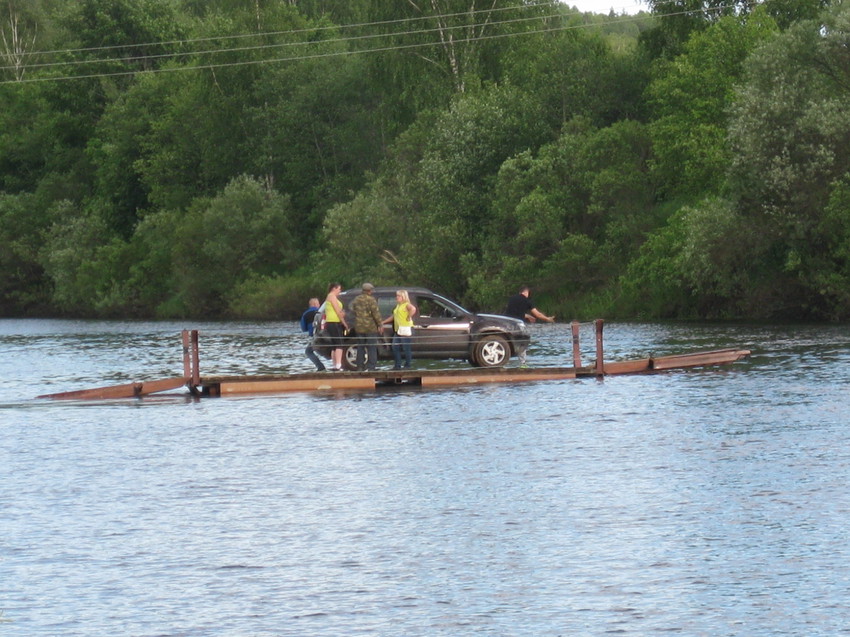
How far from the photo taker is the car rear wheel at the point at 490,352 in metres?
32.0

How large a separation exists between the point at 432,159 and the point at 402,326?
37.4 meters

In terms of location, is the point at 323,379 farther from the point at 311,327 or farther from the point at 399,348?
the point at 311,327

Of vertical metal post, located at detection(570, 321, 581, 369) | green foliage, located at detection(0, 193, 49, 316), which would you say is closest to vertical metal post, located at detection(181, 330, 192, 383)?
vertical metal post, located at detection(570, 321, 581, 369)

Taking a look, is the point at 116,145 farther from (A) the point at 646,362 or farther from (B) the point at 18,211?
(A) the point at 646,362

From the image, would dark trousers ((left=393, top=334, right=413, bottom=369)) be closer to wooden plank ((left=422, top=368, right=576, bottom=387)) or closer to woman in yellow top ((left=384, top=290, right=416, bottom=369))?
woman in yellow top ((left=384, top=290, right=416, bottom=369))

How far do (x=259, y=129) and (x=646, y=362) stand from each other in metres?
63.3

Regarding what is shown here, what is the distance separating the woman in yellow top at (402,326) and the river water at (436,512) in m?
1.51

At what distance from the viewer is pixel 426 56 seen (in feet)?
241

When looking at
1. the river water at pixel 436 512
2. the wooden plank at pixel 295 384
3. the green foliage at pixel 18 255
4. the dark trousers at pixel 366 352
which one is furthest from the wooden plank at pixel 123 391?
the green foliage at pixel 18 255

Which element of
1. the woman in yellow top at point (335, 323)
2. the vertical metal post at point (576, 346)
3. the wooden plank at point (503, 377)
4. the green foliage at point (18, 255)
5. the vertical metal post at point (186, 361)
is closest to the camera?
the vertical metal post at point (186, 361)

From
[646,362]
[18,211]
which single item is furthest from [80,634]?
[18,211]

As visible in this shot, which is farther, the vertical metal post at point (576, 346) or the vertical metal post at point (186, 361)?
the vertical metal post at point (576, 346)

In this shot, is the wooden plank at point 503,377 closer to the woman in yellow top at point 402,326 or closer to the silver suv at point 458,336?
the woman in yellow top at point 402,326

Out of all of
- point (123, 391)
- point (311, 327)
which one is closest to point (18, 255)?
point (311, 327)
